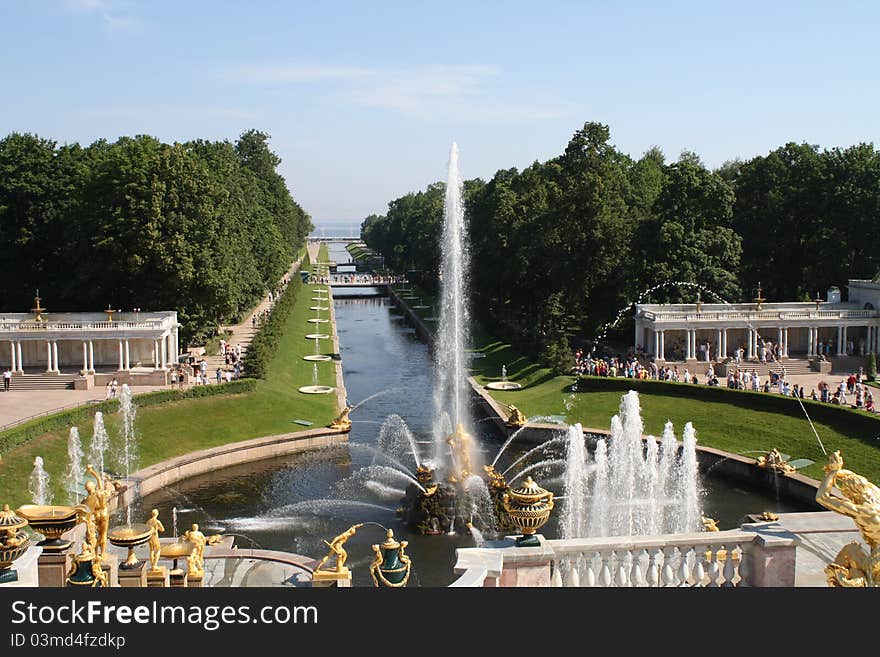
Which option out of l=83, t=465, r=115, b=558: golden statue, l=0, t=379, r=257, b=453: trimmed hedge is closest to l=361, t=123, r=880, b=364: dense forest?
l=0, t=379, r=257, b=453: trimmed hedge

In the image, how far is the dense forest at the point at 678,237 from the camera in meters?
63.7

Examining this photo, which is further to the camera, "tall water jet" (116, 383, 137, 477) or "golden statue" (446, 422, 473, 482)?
"tall water jet" (116, 383, 137, 477)

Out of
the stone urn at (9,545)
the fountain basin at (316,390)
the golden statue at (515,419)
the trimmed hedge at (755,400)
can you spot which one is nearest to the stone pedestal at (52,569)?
the stone urn at (9,545)

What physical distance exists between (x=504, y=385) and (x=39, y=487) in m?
28.8

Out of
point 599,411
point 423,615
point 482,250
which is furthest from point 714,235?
point 423,615

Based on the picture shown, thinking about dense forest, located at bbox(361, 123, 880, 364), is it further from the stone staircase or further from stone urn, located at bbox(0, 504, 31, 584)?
stone urn, located at bbox(0, 504, 31, 584)


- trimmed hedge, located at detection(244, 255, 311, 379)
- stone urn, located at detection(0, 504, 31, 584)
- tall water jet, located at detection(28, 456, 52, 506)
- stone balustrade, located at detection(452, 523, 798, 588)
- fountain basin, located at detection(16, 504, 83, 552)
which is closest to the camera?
stone urn, located at detection(0, 504, 31, 584)

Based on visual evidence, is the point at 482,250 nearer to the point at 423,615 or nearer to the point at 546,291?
the point at 546,291

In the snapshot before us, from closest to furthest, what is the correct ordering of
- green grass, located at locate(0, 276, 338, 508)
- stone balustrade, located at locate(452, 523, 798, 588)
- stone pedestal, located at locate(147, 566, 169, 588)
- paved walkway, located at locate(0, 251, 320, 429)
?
stone balustrade, located at locate(452, 523, 798, 588) < stone pedestal, located at locate(147, 566, 169, 588) < green grass, located at locate(0, 276, 338, 508) < paved walkway, located at locate(0, 251, 320, 429)

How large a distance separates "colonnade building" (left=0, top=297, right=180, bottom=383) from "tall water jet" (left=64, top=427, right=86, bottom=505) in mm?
14899

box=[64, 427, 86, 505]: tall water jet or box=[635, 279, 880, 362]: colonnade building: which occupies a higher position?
box=[635, 279, 880, 362]: colonnade building

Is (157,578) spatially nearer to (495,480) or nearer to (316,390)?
(495,480)

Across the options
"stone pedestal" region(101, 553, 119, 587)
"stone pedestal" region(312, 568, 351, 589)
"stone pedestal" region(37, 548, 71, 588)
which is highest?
"stone pedestal" region(37, 548, 71, 588)

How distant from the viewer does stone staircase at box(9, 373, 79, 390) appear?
174 feet
